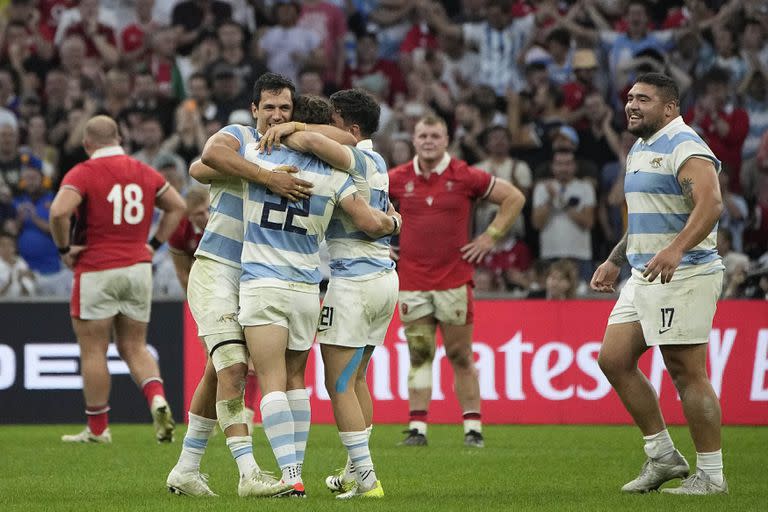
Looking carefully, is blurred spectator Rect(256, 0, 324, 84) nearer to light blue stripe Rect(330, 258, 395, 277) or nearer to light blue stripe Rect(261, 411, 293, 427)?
light blue stripe Rect(330, 258, 395, 277)

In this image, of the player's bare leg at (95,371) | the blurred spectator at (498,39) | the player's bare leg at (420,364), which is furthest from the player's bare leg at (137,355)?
the blurred spectator at (498,39)

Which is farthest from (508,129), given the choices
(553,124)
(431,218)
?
(431,218)

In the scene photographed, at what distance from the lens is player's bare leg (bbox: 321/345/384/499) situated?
772cm

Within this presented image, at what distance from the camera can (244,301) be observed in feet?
24.7

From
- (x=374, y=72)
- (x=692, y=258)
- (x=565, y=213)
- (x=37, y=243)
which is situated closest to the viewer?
(x=692, y=258)

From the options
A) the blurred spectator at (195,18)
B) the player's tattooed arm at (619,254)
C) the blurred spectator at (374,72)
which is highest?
the blurred spectator at (195,18)

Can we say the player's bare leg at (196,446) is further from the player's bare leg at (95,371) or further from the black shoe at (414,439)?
the player's bare leg at (95,371)

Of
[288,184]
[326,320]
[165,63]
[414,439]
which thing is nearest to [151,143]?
[165,63]

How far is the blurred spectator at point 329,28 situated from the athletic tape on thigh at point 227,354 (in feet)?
36.8

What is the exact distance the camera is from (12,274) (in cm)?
1580

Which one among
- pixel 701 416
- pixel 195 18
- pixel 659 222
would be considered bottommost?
pixel 701 416

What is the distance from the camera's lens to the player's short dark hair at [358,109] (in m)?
8.12

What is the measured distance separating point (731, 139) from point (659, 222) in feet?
30.0

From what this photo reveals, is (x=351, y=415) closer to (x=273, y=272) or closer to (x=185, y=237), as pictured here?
(x=273, y=272)
